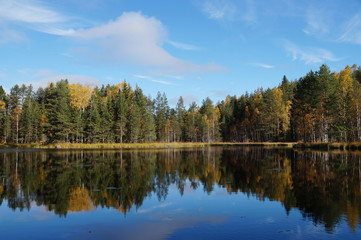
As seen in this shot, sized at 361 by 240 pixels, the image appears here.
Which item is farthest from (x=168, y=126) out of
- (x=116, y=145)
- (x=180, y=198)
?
(x=180, y=198)

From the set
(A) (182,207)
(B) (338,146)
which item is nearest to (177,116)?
(B) (338,146)

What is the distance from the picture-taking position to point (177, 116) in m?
138

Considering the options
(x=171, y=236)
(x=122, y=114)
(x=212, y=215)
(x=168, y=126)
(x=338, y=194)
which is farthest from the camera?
(x=168, y=126)

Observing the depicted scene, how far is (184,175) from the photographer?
25016 mm

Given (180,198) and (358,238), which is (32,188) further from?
(358,238)

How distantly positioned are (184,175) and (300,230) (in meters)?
15.1

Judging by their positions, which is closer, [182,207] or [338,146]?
[182,207]

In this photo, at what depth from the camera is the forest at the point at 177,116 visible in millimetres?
72625

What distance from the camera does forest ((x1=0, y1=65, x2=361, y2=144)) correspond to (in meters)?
72.6

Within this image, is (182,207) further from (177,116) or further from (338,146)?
(177,116)

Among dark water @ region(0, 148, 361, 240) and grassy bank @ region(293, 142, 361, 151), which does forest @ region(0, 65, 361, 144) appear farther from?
dark water @ region(0, 148, 361, 240)

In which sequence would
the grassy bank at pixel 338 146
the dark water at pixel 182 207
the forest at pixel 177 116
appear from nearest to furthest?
the dark water at pixel 182 207, the grassy bank at pixel 338 146, the forest at pixel 177 116

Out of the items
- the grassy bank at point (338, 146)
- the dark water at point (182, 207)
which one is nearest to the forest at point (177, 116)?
the grassy bank at point (338, 146)

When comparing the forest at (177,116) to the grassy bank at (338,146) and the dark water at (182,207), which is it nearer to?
the grassy bank at (338,146)
